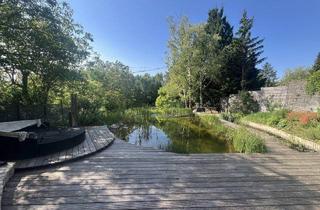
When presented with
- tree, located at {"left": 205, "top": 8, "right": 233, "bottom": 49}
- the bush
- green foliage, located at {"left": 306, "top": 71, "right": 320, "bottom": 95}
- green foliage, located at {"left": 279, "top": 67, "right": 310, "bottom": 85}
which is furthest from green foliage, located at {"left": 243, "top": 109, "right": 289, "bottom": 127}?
green foliage, located at {"left": 279, "top": 67, "right": 310, "bottom": 85}

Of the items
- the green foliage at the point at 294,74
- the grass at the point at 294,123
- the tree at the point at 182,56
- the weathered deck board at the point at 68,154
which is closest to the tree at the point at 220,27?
the tree at the point at 182,56

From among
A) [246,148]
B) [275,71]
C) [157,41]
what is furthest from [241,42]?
[275,71]

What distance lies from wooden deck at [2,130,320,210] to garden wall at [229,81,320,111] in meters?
5.97

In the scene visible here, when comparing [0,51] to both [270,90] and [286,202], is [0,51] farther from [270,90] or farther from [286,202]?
[270,90]

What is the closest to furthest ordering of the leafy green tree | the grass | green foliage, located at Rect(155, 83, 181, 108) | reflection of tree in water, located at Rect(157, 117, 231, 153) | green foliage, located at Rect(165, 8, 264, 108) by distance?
1. reflection of tree in water, located at Rect(157, 117, 231, 153)
2. the grass
3. the leafy green tree
4. green foliage, located at Rect(165, 8, 264, 108)
5. green foliage, located at Rect(155, 83, 181, 108)

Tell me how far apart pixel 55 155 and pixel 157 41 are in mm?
17765

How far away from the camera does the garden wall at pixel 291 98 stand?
9.71 metres

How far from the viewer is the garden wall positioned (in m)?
9.71

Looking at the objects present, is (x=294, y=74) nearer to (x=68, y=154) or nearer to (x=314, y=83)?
(x=314, y=83)

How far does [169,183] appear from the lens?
3.35 meters

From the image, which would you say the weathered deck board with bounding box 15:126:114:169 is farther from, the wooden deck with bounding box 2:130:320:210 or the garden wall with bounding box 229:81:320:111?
the garden wall with bounding box 229:81:320:111

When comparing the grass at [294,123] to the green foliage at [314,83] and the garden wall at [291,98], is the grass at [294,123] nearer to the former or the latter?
the garden wall at [291,98]

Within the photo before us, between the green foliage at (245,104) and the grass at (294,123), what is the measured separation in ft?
10.0

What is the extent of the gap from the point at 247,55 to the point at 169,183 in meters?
17.8
